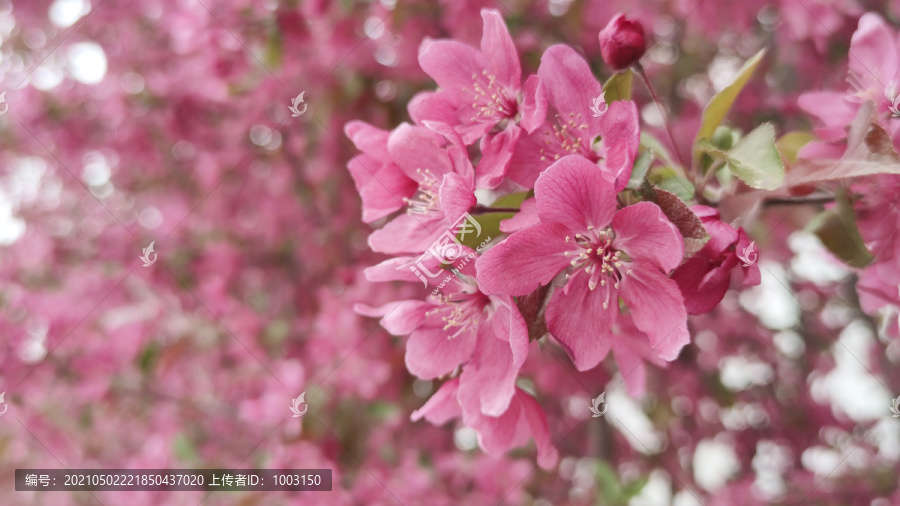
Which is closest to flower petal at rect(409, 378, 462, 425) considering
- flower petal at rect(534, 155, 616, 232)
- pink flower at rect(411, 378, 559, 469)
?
pink flower at rect(411, 378, 559, 469)

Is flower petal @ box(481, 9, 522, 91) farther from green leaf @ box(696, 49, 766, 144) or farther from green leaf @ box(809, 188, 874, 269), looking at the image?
green leaf @ box(809, 188, 874, 269)

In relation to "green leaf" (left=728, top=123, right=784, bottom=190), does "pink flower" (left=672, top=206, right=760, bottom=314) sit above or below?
below

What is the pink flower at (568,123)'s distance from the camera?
0.79m

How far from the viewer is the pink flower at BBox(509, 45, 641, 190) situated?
2.60 ft

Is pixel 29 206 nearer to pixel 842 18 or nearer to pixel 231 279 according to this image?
pixel 231 279

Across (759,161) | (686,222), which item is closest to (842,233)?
(759,161)

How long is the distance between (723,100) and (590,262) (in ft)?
1.07

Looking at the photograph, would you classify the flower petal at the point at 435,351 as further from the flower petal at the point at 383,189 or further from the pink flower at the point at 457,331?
the flower petal at the point at 383,189

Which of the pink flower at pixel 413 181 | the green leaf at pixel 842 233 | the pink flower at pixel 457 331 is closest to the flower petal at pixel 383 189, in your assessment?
the pink flower at pixel 413 181

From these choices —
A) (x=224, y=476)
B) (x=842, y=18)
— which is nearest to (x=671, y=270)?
(x=842, y=18)

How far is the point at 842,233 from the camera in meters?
0.86

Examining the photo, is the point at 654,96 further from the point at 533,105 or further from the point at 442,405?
the point at 442,405

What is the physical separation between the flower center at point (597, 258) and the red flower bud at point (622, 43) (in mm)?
254

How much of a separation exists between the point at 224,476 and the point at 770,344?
8.21 ft
